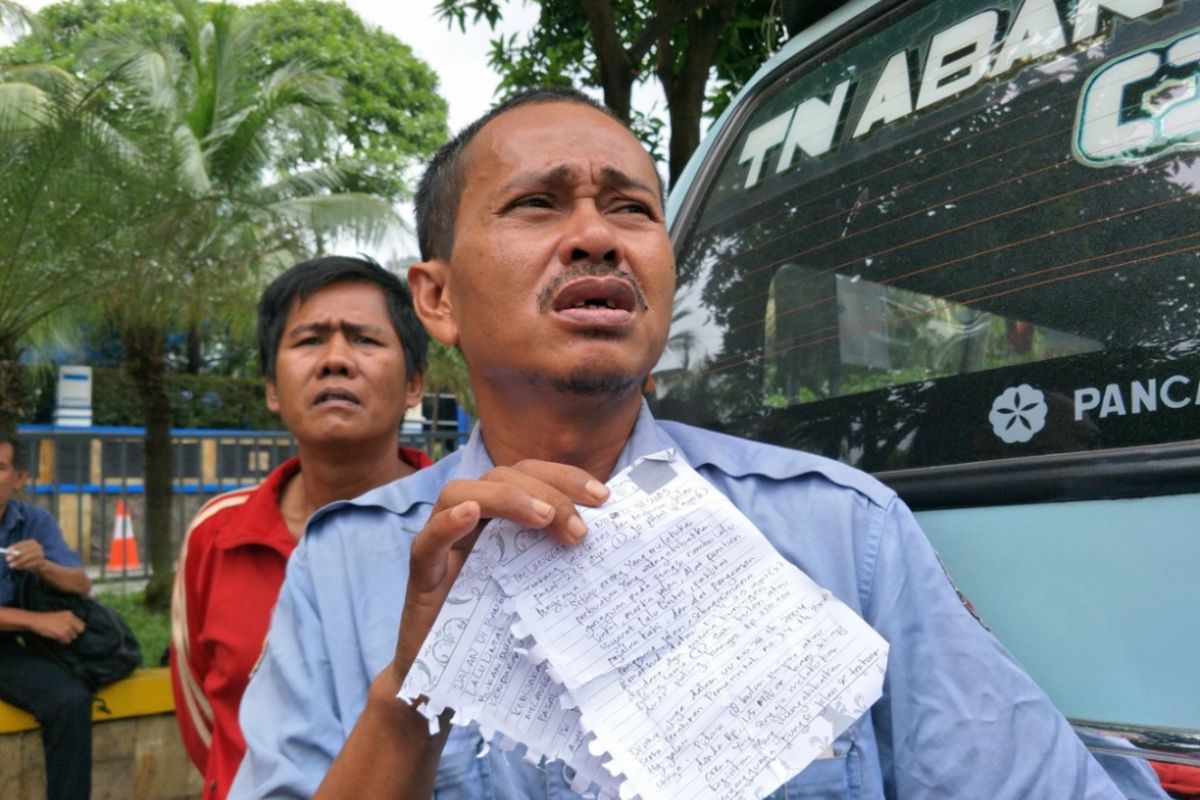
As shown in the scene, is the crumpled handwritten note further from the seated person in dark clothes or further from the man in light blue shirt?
the seated person in dark clothes

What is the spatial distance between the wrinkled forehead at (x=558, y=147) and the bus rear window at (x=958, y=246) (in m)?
0.52

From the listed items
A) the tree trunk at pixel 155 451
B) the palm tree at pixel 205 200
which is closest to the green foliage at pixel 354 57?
the palm tree at pixel 205 200

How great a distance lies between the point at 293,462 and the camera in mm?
2846

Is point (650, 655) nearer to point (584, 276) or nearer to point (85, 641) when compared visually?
point (584, 276)

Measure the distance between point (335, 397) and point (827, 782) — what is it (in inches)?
64.1

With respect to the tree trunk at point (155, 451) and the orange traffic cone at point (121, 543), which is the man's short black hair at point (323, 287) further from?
the orange traffic cone at point (121, 543)

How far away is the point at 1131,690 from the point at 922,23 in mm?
1284

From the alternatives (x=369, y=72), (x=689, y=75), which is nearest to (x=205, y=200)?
(x=689, y=75)

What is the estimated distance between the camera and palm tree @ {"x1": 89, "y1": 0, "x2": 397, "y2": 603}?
8.70 metres

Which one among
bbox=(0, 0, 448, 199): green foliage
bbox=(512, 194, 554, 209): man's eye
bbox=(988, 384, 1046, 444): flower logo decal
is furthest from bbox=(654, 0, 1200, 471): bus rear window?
bbox=(0, 0, 448, 199): green foliage

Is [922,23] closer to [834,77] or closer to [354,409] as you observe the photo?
[834,77]

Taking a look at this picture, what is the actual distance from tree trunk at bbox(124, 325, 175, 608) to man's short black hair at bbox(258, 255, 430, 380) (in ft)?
26.0

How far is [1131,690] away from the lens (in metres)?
1.37

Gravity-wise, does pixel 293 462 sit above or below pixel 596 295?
below
